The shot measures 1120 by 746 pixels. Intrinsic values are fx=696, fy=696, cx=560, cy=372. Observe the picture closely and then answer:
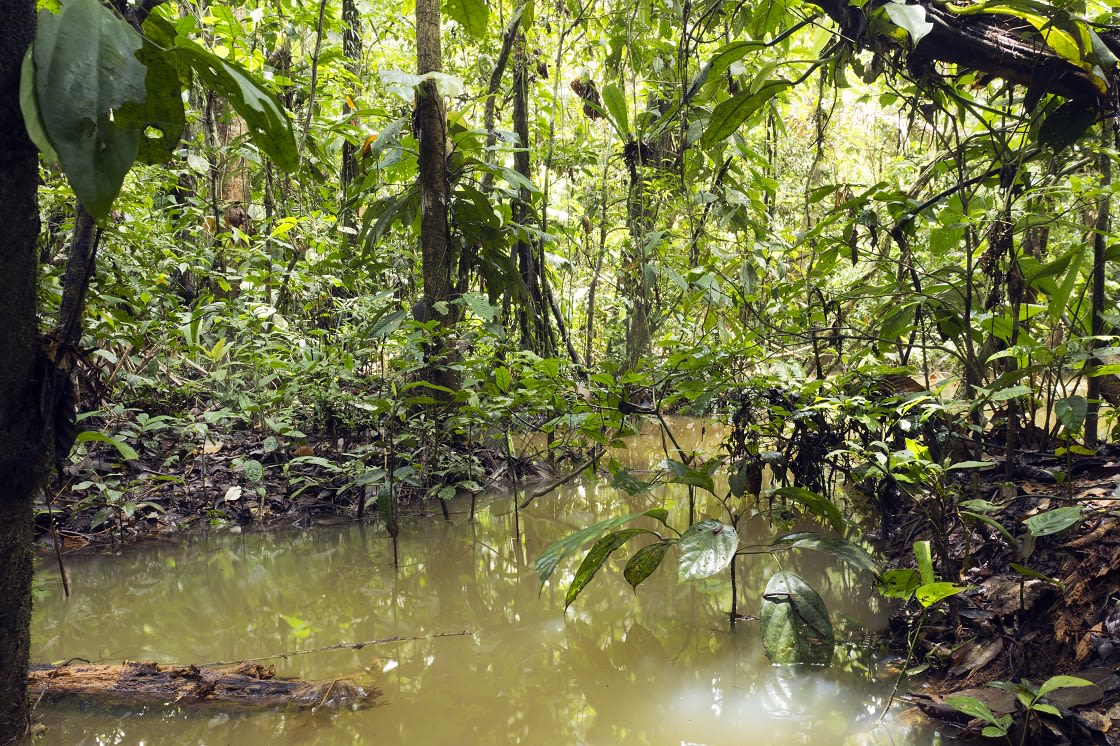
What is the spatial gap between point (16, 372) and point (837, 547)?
173 centimetres

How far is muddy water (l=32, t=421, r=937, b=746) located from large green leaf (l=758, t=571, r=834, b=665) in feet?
0.35

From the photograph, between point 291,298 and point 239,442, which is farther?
point 291,298

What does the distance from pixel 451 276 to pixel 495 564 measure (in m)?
1.59

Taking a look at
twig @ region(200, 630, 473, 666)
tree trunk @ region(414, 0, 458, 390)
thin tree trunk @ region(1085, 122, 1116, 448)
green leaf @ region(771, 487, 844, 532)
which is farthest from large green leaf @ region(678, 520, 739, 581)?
tree trunk @ region(414, 0, 458, 390)


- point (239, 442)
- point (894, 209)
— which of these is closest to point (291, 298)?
point (239, 442)

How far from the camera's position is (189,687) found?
1.54 meters

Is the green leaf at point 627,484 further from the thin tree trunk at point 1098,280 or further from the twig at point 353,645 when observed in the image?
the thin tree trunk at point 1098,280

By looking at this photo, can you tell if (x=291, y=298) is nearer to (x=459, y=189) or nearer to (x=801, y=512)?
(x=459, y=189)

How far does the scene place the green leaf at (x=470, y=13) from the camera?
6.23 feet

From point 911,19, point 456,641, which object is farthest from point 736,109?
point 456,641

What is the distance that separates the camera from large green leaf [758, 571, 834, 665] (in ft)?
5.25

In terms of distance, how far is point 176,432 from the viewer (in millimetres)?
3436

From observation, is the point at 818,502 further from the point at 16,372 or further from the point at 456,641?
the point at 16,372

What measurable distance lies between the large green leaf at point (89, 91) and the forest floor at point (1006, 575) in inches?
64.7
